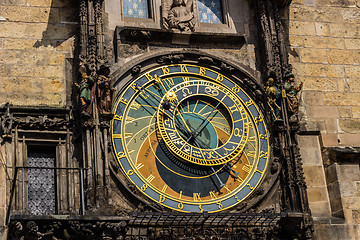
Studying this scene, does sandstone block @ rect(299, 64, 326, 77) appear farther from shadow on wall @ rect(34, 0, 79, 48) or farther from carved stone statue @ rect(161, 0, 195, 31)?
shadow on wall @ rect(34, 0, 79, 48)

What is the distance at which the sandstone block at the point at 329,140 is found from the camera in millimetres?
15194

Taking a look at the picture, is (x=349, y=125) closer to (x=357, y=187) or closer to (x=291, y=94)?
(x=357, y=187)

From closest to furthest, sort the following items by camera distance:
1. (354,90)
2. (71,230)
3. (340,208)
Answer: (71,230), (340,208), (354,90)

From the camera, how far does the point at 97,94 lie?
14.0m

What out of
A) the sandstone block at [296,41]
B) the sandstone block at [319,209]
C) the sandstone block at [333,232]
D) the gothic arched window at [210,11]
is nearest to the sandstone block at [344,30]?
the sandstone block at [296,41]

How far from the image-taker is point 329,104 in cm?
1555

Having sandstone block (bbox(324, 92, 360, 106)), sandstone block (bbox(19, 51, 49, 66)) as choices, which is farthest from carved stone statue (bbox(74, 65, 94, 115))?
sandstone block (bbox(324, 92, 360, 106))

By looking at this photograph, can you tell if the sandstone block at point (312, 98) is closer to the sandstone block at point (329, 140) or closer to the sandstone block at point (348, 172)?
the sandstone block at point (329, 140)

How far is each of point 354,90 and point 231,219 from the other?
140 inches

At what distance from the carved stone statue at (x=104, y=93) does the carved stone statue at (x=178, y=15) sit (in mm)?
1602

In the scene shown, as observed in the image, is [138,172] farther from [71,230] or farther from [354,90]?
[354,90]

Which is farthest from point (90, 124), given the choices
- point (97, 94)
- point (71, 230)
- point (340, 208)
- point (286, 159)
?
point (340, 208)

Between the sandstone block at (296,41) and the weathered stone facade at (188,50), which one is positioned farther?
the sandstone block at (296,41)

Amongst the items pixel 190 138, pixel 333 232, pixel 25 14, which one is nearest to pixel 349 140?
pixel 333 232
